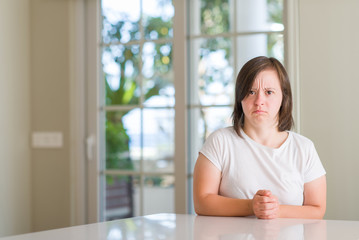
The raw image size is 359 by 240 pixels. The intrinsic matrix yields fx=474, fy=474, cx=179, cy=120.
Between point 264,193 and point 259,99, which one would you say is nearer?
point 264,193

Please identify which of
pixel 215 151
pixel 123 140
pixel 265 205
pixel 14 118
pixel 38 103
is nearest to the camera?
pixel 265 205

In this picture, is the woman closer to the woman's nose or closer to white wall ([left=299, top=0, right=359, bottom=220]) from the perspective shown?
the woman's nose

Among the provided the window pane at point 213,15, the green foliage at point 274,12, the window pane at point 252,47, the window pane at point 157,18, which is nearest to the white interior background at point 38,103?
the window pane at point 252,47

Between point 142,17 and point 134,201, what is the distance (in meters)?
1.56

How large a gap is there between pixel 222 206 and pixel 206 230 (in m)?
0.31

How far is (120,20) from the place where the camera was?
347 centimetres

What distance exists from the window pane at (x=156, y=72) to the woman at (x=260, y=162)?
1.47m

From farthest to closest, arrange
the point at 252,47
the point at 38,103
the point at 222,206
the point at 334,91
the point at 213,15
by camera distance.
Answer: the point at 213,15
the point at 38,103
the point at 252,47
the point at 334,91
the point at 222,206

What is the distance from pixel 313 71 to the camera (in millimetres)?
2766

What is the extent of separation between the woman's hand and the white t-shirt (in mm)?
148

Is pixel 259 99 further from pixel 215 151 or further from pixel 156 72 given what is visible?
pixel 156 72

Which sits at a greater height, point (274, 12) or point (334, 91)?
point (274, 12)

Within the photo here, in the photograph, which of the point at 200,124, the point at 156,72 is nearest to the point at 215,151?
the point at 200,124

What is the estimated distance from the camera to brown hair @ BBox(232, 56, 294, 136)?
1.85 m
